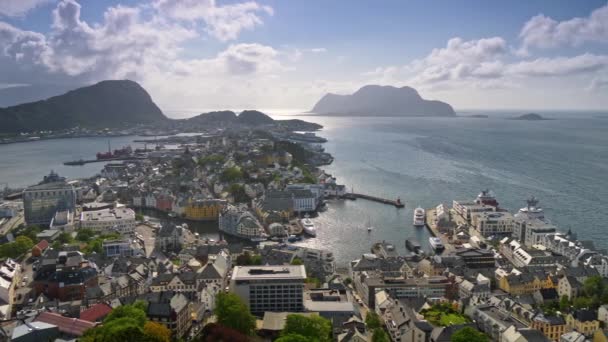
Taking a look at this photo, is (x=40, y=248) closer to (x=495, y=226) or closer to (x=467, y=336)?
(x=467, y=336)

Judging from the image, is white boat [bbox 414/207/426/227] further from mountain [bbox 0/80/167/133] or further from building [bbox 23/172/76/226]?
mountain [bbox 0/80/167/133]

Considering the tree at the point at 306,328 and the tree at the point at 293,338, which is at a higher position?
the tree at the point at 293,338

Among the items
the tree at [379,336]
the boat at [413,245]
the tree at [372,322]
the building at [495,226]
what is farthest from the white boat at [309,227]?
the tree at [379,336]

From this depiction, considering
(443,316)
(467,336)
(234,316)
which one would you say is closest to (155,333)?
(234,316)

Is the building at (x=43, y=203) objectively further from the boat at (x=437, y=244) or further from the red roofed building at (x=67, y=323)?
the boat at (x=437, y=244)

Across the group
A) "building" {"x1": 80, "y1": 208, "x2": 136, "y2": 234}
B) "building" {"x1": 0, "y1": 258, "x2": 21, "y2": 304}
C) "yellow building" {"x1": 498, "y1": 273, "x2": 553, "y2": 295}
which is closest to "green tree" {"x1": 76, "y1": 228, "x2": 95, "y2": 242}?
"building" {"x1": 80, "y1": 208, "x2": 136, "y2": 234}

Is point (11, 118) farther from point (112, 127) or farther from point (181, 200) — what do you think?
point (181, 200)
